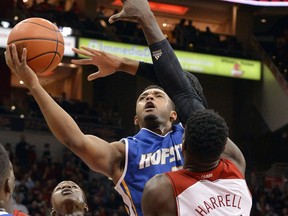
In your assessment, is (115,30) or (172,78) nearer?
(172,78)

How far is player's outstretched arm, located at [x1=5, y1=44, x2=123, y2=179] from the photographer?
11.1 ft

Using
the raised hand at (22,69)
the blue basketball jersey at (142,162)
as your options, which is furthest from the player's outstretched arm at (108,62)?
the raised hand at (22,69)

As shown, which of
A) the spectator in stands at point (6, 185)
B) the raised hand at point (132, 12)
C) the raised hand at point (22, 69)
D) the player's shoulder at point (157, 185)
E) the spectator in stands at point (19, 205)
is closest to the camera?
the spectator in stands at point (6, 185)

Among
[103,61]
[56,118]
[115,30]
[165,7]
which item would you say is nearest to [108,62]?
[103,61]

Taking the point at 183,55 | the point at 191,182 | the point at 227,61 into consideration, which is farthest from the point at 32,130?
the point at 191,182

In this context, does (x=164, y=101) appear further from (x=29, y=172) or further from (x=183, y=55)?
(x=183, y=55)

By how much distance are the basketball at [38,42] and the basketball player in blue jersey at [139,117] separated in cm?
19

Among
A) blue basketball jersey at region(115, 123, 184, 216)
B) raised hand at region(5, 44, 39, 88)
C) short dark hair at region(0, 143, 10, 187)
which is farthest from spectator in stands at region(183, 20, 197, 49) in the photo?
short dark hair at region(0, 143, 10, 187)

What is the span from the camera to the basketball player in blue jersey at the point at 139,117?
3.44 m

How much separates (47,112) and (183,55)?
61.9 ft

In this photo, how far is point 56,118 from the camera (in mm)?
3418

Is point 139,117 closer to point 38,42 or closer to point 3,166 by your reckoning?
point 38,42

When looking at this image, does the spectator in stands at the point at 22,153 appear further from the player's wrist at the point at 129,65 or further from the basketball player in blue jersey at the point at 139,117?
the player's wrist at the point at 129,65

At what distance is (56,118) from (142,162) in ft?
2.91
